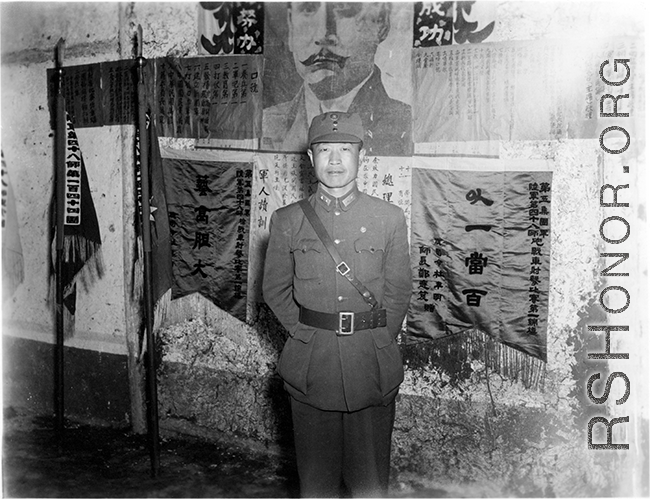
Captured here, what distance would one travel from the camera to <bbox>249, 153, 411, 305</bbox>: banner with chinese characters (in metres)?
4.43

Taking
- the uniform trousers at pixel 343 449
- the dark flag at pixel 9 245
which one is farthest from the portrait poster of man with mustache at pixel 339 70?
the dark flag at pixel 9 245

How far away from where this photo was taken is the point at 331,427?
10.3 feet

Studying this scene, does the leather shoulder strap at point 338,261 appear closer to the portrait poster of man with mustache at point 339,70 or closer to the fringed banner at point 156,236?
the portrait poster of man with mustache at point 339,70

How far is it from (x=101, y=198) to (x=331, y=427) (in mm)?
3283

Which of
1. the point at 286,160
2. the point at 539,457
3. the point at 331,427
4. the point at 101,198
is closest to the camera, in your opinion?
the point at 331,427

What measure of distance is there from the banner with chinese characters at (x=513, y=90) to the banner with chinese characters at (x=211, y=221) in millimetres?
1539

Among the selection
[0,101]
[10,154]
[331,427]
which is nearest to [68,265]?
[10,154]

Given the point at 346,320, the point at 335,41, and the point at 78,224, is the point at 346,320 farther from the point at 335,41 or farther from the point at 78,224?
the point at 78,224

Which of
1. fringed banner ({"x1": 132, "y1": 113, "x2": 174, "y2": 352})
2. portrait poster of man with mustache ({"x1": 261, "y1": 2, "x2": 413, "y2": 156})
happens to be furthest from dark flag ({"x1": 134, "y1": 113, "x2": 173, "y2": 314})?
portrait poster of man with mustache ({"x1": 261, "y1": 2, "x2": 413, "y2": 156})

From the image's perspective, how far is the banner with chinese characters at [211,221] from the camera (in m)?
4.83

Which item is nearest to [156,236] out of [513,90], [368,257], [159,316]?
[159,316]

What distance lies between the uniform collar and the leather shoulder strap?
0.28ft

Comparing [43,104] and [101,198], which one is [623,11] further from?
[43,104]

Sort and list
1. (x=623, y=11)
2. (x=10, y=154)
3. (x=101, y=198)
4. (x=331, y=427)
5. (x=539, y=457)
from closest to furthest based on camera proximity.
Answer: (x=331, y=427) < (x=623, y=11) < (x=539, y=457) < (x=101, y=198) < (x=10, y=154)
